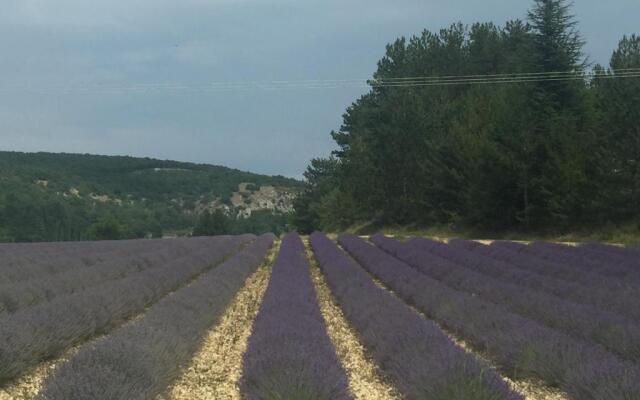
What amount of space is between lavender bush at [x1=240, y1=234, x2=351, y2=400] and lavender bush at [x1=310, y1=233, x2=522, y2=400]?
1.74 ft

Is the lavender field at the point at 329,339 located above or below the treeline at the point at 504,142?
below

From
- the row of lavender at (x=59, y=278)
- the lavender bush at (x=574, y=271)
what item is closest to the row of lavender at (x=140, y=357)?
the row of lavender at (x=59, y=278)

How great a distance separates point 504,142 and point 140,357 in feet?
92.3

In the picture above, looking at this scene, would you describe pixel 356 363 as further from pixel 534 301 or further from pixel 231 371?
pixel 534 301

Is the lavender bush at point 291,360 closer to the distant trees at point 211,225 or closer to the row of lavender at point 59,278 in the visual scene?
the row of lavender at point 59,278

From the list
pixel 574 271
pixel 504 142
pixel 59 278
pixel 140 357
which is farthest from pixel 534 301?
pixel 504 142

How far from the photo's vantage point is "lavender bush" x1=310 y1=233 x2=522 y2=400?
4.94 m

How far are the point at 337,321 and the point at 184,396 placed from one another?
14.6 ft

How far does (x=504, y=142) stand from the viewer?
3216cm

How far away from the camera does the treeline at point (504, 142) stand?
92.5 ft

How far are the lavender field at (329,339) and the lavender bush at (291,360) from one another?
0.06 ft

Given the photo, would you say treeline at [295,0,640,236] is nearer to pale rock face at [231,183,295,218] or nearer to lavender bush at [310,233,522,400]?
lavender bush at [310,233,522,400]

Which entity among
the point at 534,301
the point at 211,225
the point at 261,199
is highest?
the point at 261,199

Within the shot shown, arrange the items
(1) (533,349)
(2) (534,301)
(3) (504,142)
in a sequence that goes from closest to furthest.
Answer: (1) (533,349)
(2) (534,301)
(3) (504,142)
